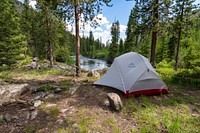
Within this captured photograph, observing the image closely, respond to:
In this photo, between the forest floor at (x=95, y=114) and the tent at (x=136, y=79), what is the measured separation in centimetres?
32

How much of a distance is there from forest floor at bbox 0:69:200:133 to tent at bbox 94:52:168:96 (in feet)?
1.04

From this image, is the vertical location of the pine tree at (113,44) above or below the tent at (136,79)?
above

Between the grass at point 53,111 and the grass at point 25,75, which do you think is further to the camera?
the grass at point 25,75

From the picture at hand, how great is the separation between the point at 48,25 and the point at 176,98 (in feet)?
51.6

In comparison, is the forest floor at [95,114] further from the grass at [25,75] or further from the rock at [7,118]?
the grass at [25,75]

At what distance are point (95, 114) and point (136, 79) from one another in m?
2.47

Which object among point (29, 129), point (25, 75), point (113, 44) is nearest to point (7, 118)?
point (29, 129)

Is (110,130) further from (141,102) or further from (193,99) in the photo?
(193,99)

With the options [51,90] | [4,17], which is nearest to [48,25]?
[4,17]

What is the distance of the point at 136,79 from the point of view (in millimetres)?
6492

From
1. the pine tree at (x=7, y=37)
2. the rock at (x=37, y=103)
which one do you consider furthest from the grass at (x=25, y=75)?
the rock at (x=37, y=103)

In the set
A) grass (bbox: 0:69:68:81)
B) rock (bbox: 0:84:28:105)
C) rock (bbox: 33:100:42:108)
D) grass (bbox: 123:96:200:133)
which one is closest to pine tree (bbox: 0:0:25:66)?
grass (bbox: 0:69:68:81)

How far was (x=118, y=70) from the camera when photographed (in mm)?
7270

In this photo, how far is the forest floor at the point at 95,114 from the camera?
4223 millimetres
